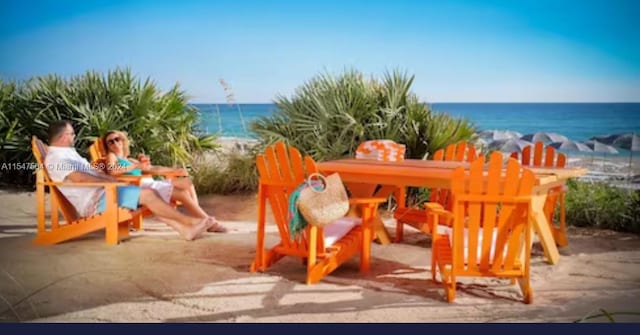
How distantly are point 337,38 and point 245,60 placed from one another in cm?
235

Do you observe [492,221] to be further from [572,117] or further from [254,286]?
[572,117]

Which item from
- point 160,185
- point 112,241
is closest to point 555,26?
point 160,185

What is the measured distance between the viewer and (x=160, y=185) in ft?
17.1

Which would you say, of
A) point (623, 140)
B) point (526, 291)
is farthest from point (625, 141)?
point (526, 291)

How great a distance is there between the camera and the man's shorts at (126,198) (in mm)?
4829

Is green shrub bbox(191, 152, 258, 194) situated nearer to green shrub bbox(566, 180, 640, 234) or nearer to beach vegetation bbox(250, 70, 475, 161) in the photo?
beach vegetation bbox(250, 70, 475, 161)

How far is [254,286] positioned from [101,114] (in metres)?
2.69

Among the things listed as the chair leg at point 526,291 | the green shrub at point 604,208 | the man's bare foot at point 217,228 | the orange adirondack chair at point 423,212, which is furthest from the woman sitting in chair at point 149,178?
the green shrub at point 604,208

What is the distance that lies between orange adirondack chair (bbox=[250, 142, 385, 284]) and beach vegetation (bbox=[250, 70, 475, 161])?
2514 millimetres

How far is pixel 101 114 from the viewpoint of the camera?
18.5 ft

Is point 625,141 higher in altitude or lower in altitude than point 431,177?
higher

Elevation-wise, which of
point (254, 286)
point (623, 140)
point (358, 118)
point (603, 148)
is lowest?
point (254, 286)

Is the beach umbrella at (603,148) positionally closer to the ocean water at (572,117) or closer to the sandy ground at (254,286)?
the ocean water at (572,117)

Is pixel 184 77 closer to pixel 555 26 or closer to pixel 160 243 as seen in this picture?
pixel 160 243
